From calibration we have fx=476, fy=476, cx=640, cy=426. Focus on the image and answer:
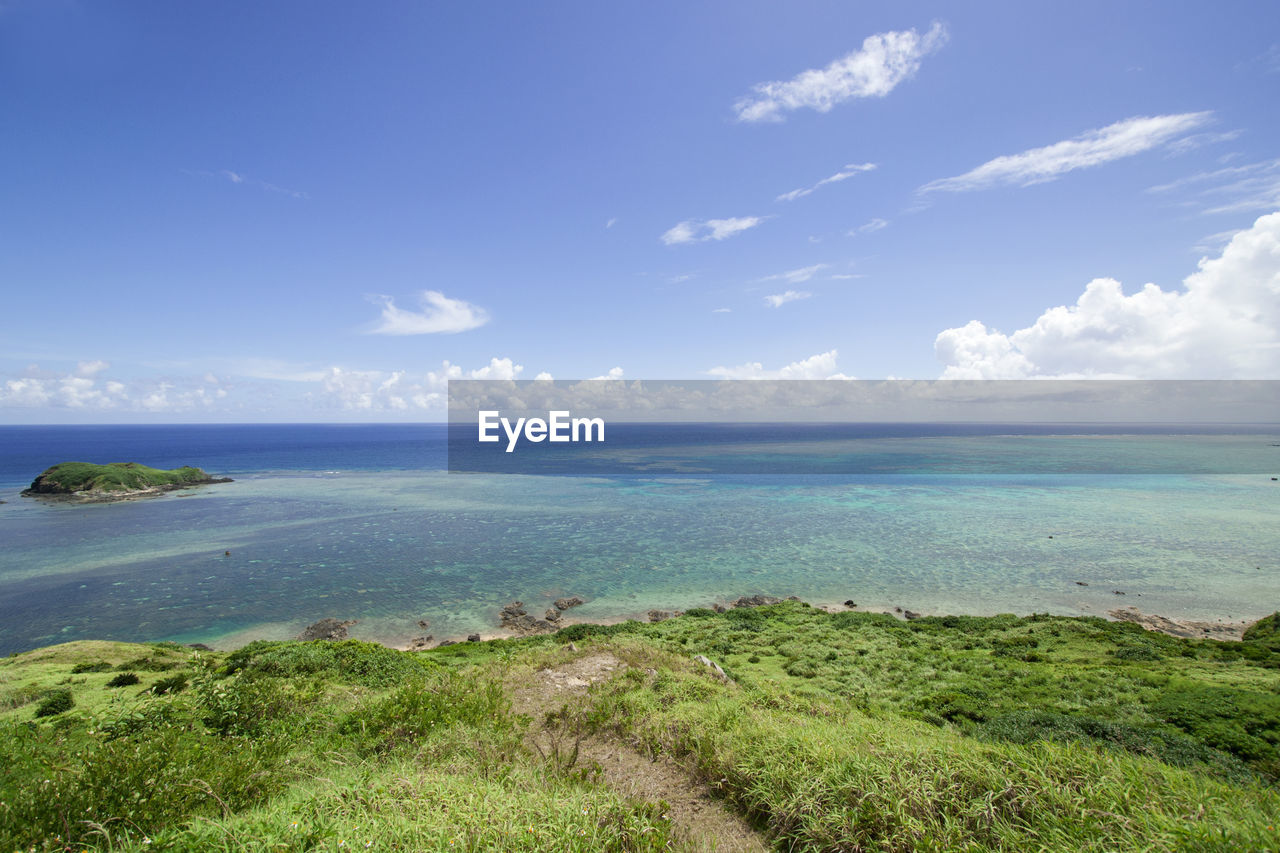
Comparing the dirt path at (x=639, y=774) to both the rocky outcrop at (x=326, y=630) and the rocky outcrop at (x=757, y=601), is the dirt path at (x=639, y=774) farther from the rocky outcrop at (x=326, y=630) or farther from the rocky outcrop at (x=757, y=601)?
the rocky outcrop at (x=757, y=601)

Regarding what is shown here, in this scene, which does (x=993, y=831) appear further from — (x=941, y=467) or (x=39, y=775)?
(x=941, y=467)

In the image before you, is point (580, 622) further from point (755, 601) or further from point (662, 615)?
point (755, 601)

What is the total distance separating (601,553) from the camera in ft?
137

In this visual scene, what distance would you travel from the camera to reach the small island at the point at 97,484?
212 ft

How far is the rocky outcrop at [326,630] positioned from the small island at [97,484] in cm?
6393

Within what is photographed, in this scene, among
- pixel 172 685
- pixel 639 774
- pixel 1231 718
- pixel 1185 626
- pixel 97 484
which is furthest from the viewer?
pixel 97 484

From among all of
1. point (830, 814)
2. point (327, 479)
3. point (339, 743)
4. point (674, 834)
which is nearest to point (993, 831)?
point (830, 814)

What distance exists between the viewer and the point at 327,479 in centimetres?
8662

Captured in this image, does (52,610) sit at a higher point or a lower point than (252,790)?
lower

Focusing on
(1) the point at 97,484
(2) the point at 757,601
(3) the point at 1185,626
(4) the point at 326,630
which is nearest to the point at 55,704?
(4) the point at 326,630

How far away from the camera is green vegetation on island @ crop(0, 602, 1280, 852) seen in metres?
5.14

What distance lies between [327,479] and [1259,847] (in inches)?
4075

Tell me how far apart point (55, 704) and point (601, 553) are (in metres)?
31.7

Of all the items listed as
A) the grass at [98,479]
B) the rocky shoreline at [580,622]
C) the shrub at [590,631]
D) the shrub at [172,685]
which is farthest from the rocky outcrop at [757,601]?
the grass at [98,479]
